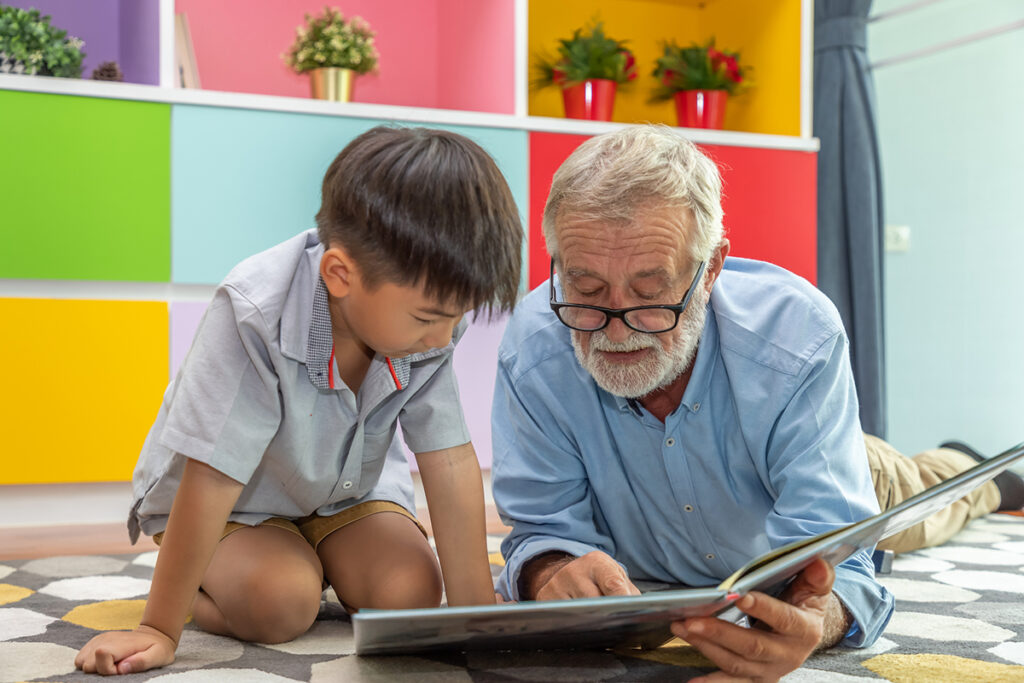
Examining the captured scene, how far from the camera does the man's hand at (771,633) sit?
0.77m

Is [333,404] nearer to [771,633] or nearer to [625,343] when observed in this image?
[625,343]

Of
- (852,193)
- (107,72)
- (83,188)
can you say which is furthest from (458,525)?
(852,193)

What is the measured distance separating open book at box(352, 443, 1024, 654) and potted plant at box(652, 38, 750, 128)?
6.13ft

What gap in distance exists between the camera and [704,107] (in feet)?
8.40

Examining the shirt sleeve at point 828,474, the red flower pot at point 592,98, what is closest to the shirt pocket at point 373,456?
the shirt sleeve at point 828,474

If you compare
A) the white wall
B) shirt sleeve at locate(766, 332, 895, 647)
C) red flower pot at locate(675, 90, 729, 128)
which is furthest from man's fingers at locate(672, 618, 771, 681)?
the white wall

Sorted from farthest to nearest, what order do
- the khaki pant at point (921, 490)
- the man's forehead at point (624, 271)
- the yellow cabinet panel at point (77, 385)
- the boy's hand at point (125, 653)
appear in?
the yellow cabinet panel at point (77, 385), the khaki pant at point (921, 490), the man's forehead at point (624, 271), the boy's hand at point (125, 653)

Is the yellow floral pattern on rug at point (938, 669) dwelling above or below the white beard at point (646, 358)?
below

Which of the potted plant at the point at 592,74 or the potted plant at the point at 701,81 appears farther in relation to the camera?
the potted plant at the point at 701,81

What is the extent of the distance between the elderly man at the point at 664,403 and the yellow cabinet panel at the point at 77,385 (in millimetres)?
968

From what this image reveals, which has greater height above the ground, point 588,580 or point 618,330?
point 618,330

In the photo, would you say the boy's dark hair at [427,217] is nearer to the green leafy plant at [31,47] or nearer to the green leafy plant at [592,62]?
the green leafy plant at [31,47]

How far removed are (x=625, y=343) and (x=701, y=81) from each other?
1697 mm

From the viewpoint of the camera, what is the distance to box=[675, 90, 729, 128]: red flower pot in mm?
2553
